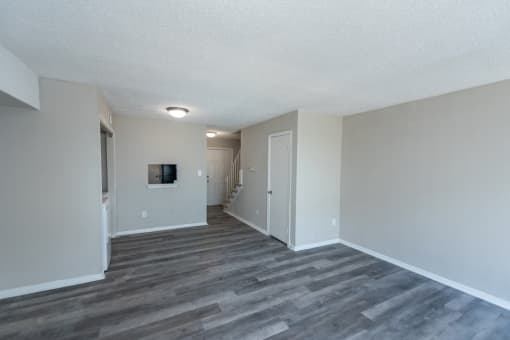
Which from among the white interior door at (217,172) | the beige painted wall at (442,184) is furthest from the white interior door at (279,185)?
the white interior door at (217,172)

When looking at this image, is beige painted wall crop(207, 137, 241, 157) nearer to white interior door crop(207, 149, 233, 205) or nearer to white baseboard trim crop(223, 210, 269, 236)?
white interior door crop(207, 149, 233, 205)

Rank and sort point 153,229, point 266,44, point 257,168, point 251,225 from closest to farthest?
1. point 266,44
2. point 153,229
3. point 257,168
4. point 251,225

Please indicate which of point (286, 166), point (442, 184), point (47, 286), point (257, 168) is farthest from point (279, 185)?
point (47, 286)

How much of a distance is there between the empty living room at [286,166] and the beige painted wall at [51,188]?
0.02m

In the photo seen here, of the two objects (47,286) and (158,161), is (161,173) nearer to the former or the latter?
(158,161)

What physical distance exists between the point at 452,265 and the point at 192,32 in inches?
155

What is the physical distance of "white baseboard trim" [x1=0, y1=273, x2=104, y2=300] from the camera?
244 cm

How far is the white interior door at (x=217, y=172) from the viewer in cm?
779

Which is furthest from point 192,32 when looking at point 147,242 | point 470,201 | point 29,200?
point 147,242

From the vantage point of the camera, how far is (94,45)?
5.86 ft

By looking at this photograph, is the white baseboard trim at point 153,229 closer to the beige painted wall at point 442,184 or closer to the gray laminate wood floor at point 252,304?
the gray laminate wood floor at point 252,304

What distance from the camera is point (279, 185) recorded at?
14.3ft

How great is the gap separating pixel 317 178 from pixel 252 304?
2482 mm

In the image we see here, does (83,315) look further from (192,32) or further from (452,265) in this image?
(452,265)
